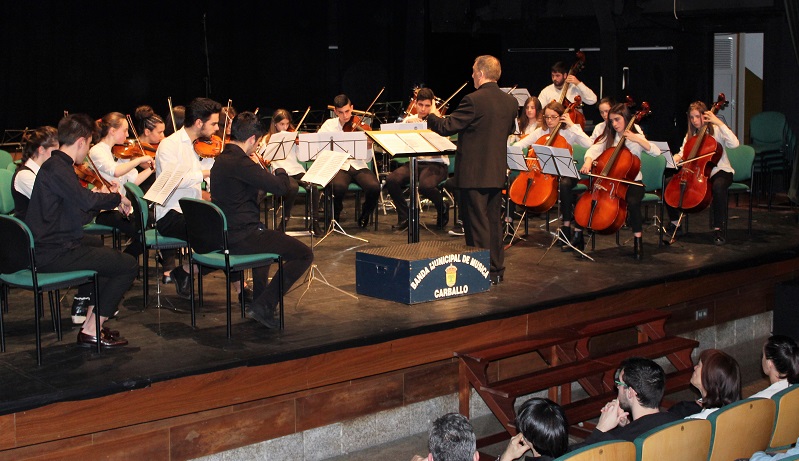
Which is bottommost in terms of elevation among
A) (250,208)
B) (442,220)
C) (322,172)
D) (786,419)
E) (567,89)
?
(786,419)

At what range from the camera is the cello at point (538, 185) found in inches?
295

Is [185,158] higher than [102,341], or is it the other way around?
[185,158]

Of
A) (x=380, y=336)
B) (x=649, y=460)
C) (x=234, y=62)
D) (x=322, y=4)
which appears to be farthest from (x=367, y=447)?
(x=322, y=4)

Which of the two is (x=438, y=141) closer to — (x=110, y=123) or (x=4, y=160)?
(x=110, y=123)

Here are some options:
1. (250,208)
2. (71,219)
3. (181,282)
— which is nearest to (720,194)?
(250,208)

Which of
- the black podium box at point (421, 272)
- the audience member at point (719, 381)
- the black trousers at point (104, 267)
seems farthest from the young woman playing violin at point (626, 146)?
the black trousers at point (104, 267)

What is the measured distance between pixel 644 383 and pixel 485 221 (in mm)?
2556

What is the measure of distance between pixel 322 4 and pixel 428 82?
5.74 feet

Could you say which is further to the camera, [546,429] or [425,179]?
[425,179]

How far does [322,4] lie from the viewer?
1325 cm

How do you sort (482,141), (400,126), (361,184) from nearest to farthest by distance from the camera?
(482,141), (400,126), (361,184)

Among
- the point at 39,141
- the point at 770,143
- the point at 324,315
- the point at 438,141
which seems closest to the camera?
the point at 324,315

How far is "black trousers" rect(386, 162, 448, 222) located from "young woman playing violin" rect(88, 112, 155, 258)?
2.56 meters

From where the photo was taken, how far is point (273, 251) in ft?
17.6
